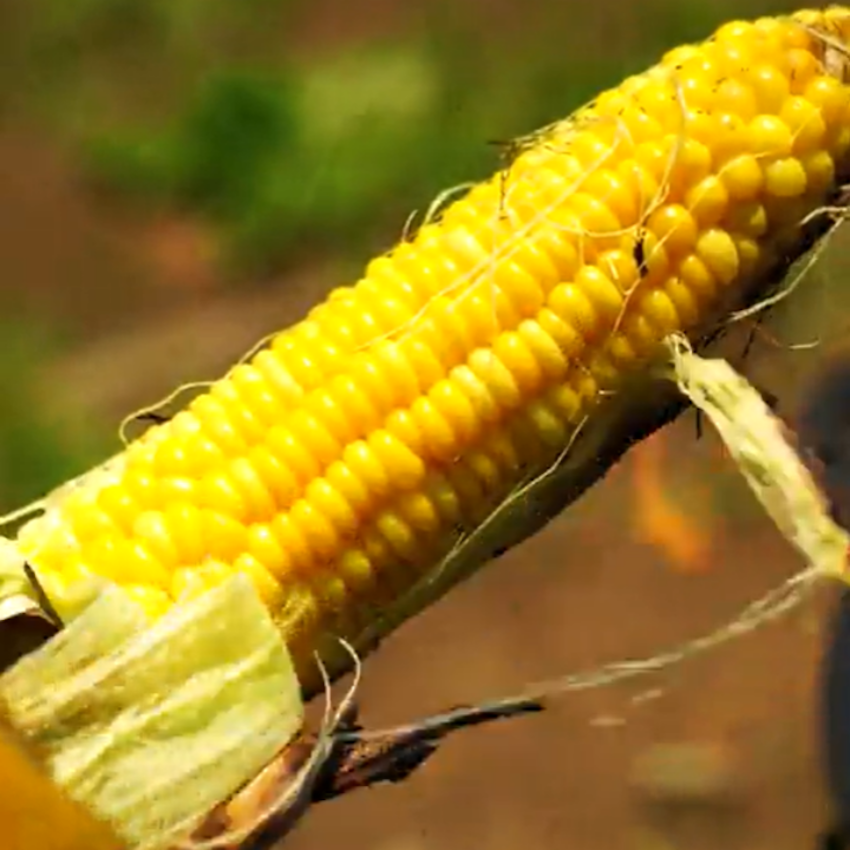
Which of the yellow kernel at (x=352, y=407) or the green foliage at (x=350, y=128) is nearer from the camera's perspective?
the yellow kernel at (x=352, y=407)

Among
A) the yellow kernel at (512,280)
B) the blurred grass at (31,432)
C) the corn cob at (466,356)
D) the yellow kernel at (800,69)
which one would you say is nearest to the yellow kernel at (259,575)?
the corn cob at (466,356)

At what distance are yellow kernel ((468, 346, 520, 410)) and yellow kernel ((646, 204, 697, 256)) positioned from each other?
0.06m

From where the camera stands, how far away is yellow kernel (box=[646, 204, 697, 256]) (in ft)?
1.30

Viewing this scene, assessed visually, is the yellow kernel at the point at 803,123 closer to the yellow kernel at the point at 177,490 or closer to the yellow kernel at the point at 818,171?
the yellow kernel at the point at 818,171

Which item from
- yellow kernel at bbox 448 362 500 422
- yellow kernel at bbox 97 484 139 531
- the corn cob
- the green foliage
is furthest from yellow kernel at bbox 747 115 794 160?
the green foliage

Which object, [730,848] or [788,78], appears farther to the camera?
[730,848]

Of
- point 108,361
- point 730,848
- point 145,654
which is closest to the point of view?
point 145,654

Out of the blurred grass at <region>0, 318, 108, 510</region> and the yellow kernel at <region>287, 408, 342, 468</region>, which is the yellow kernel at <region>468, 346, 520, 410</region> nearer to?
the yellow kernel at <region>287, 408, 342, 468</region>

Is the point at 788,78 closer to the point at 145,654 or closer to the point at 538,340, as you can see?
Result: the point at 538,340

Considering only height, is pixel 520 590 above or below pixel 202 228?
below

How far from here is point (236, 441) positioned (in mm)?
395

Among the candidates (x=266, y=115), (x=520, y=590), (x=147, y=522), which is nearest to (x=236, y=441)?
(x=147, y=522)

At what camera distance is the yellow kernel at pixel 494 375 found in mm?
391

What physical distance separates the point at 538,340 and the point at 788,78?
0.11m
